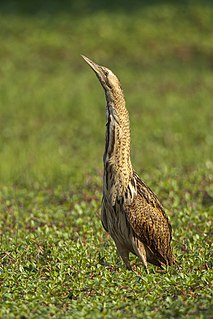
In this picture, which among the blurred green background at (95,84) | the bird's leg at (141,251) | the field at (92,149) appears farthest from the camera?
the blurred green background at (95,84)

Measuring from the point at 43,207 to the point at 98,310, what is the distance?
3.84m

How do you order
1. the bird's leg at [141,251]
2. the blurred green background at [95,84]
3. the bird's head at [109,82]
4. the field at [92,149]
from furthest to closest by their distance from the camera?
1. the blurred green background at [95,84]
2. the bird's leg at [141,251]
3. the bird's head at [109,82]
4. the field at [92,149]

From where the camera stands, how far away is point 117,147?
609 cm

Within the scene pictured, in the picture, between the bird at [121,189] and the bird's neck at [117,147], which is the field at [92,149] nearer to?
the bird at [121,189]

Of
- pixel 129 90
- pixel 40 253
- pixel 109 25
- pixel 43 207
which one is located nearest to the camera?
pixel 40 253

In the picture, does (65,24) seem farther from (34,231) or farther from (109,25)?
(34,231)

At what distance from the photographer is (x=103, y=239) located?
7457 mm

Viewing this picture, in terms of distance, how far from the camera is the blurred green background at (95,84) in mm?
12195

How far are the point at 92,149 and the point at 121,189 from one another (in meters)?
7.03

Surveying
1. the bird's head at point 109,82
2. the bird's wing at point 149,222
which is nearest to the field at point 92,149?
the bird's wing at point 149,222

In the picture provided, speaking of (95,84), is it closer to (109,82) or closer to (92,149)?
(92,149)

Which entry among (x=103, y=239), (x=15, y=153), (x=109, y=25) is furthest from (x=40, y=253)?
(x=109, y=25)

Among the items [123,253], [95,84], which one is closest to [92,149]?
[95,84]

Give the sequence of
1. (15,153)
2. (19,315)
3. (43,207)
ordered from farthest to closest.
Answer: (15,153), (43,207), (19,315)
